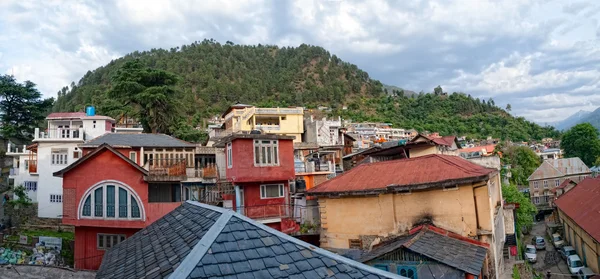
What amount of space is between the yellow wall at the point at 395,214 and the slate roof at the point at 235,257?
909cm

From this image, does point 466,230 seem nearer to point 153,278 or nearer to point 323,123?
point 153,278

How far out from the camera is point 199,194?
23703 millimetres

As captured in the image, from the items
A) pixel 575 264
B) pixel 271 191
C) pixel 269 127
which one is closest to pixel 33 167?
pixel 271 191

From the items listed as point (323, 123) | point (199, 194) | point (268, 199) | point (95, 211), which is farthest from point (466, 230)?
point (323, 123)

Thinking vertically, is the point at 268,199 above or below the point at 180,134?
below

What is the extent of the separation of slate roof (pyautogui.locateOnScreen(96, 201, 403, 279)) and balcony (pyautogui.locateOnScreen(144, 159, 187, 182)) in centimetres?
1680

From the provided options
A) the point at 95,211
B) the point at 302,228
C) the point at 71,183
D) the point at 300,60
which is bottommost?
the point at 302,228

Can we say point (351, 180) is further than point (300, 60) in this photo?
No

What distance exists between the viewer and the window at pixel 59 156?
28559mm

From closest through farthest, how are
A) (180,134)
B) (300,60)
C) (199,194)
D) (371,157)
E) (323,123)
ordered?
(199,194)
(371,157)
(180,134)
(323,123)
(300,60)

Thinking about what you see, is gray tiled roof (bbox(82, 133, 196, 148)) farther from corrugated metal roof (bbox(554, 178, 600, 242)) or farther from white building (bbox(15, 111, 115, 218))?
corrugated metal roof (bbox(554, 178, 600, 242))

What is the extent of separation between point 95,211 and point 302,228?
10753mm

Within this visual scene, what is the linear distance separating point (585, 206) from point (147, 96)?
36.1 metres

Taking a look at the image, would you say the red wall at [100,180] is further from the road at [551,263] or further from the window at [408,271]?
the road at [551,263]
